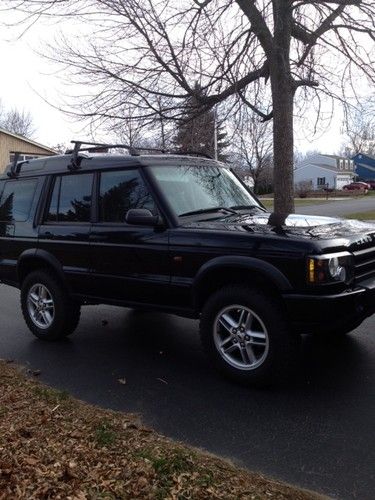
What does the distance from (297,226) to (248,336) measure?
3.30 feet

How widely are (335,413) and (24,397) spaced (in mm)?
2299

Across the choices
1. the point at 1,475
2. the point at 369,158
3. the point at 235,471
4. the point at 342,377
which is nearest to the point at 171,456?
the point at 235,471

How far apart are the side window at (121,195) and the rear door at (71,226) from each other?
0.19 meters

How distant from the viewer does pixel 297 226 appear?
15.0 feet

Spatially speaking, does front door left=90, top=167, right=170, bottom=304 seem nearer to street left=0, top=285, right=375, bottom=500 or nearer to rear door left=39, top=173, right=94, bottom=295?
rear door left=39, top=173, right=94, bottom=295

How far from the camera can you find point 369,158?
90.2 m

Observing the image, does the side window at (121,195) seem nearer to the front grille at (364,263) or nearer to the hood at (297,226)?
the hood at (297,226)

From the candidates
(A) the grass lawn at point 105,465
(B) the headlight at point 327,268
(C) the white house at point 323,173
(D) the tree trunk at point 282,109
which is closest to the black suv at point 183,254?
(B) the headlight at point 327,268

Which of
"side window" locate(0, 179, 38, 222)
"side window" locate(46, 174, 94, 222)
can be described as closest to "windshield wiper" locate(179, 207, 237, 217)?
"side window" locate(46, 174, 94, 222)

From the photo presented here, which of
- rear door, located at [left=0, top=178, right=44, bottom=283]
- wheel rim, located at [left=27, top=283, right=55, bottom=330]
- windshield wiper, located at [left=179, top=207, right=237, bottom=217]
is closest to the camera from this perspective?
windshield wiper, located at [left=179, top=207, right=237, bottom=217]

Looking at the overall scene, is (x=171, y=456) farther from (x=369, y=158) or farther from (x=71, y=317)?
(x=369, y=158)

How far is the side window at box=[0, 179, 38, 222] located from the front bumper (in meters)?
3.43

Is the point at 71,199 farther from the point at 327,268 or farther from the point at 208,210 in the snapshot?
the point at 327,268

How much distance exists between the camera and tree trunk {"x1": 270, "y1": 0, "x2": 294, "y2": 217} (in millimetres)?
8734
